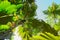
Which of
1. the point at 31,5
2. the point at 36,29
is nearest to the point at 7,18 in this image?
the point at 36,29

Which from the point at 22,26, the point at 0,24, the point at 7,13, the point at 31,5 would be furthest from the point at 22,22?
the point at 7,13

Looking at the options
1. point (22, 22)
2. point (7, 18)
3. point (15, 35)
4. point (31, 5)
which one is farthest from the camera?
point (31, 5)

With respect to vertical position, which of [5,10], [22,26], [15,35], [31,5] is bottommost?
[5,10]

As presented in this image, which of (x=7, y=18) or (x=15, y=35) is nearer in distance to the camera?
(x=7, y=18)

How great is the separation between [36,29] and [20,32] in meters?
0.63

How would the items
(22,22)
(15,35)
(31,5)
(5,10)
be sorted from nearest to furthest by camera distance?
(5,10), (15,35), (22,22), (31,5)

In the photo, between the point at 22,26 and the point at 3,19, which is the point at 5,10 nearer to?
the point at 3,19

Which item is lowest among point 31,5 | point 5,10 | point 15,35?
point 5,10

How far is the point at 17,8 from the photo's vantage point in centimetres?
157

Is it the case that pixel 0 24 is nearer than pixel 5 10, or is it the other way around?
pixel 5 10

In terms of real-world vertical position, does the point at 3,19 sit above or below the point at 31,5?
below

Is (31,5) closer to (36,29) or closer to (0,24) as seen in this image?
(36,29)

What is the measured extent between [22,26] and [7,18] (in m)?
2.81

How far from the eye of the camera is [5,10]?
1533mm
